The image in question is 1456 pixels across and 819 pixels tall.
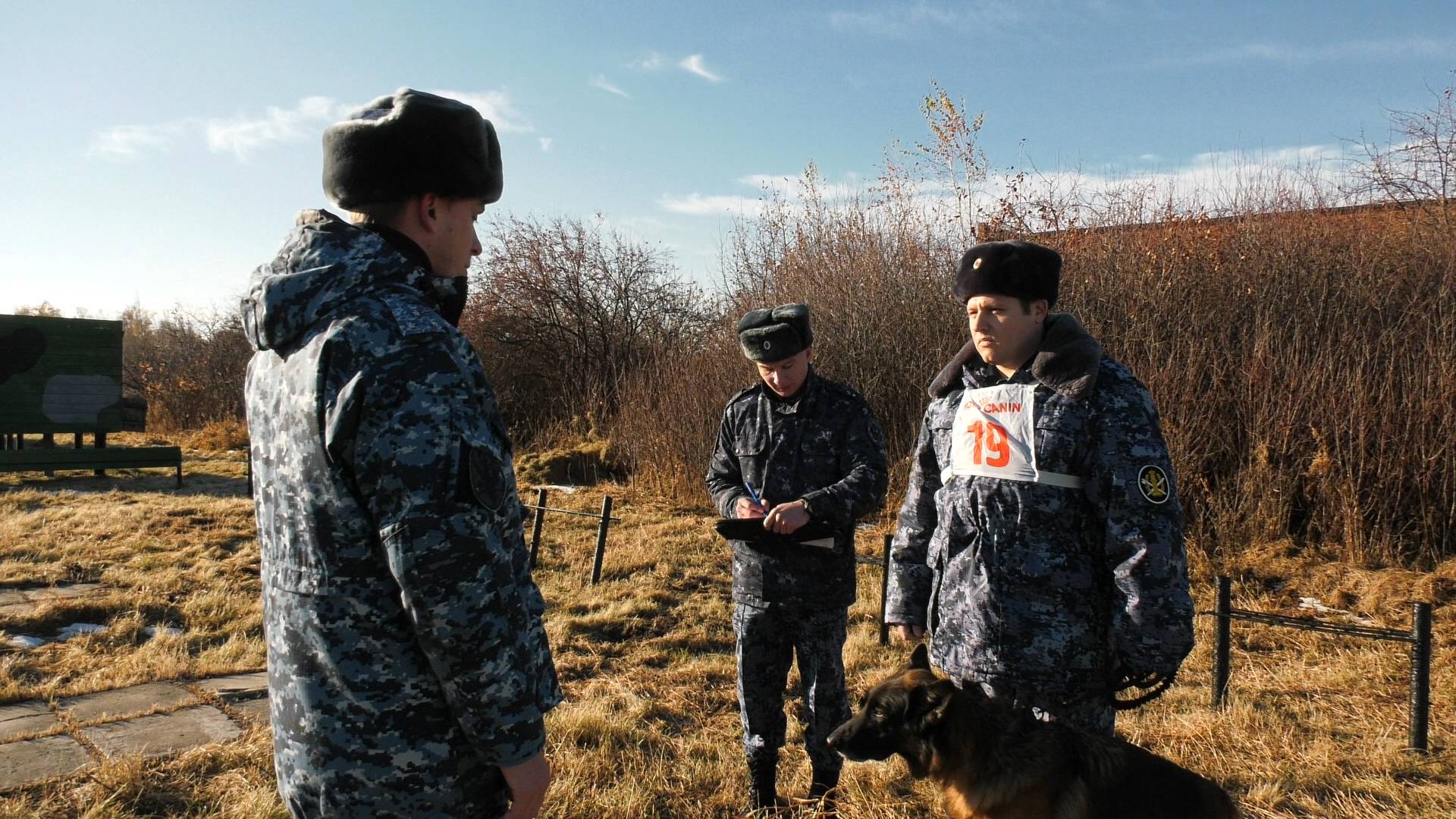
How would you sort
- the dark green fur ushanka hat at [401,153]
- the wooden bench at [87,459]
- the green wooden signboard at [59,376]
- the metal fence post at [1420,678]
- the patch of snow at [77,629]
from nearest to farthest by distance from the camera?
the dark green fur ushanka hat at [401,153] → the metal fence post at [1420,678] → the patch of snow at [77,629] → the wooden bench at [87,459] → the green wooden signboard at [59,376]

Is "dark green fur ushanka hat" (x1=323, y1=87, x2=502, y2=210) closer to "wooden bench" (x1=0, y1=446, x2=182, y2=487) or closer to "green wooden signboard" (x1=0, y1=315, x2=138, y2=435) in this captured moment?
"wooden bench" (x1=0, y1=446, x2=182, y2=487)

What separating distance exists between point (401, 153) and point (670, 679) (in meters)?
4.60

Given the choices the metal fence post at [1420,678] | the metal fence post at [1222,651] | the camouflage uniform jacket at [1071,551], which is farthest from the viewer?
the metal fence post at [1222,651]

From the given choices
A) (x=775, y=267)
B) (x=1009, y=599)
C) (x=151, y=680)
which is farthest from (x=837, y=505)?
(x=775, y=267)

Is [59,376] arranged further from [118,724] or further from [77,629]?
[118,724]

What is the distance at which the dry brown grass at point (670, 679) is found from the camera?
386cm

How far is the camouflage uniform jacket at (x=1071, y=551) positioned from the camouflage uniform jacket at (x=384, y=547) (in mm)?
1493

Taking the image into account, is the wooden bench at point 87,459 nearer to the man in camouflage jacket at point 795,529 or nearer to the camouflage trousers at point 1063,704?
the man in camouflage jacket at point 795,529

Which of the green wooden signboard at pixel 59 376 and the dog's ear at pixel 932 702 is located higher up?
the green wooden signboard at pixel 59 376

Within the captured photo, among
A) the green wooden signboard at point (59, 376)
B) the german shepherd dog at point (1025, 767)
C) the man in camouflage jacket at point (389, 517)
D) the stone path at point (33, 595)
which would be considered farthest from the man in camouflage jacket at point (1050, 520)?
the green wooden signboard at point (59, 376)

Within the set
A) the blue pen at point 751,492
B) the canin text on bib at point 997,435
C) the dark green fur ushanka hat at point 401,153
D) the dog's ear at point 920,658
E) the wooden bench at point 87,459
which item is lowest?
the dog's ear at point 920,658

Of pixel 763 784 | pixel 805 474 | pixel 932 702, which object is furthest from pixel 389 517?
pixel 763 784

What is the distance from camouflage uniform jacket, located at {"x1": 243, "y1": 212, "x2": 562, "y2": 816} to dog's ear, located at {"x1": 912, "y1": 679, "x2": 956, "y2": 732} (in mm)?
1379

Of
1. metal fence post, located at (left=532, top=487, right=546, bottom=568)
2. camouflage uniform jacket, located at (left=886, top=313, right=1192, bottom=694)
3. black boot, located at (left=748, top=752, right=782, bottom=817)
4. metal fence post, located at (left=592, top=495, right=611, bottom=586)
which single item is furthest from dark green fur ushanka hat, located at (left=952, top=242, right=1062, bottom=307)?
metal fence post, located at (left=532, top=487, right=546, bottom=568)
